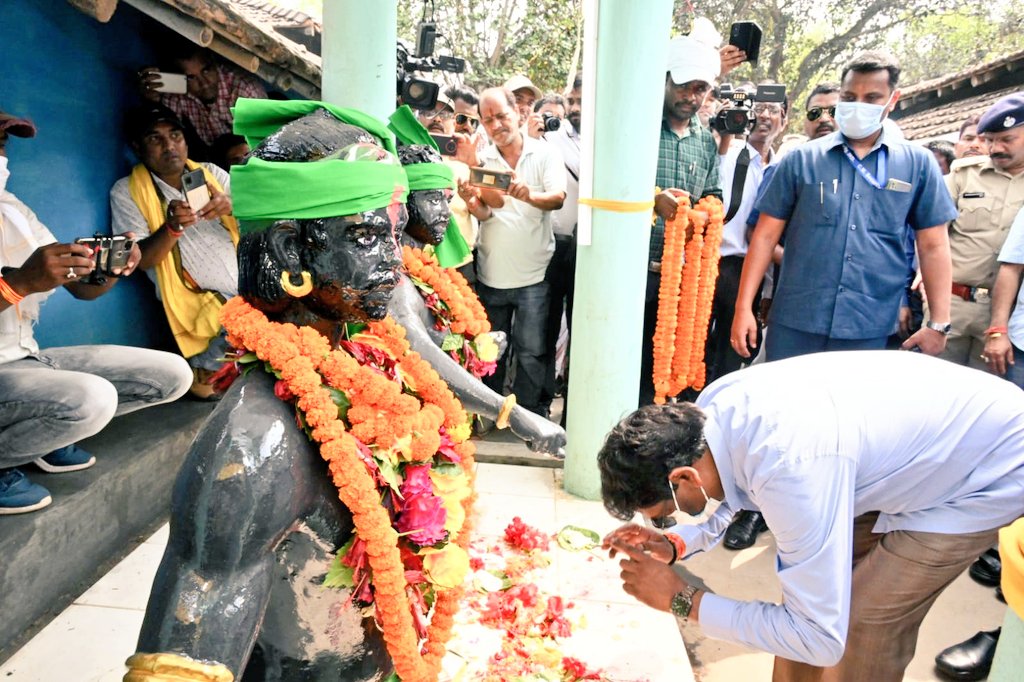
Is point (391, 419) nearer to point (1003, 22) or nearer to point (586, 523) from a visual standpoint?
point (586, 523)

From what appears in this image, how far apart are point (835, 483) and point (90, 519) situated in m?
2.98

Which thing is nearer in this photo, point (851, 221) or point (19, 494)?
point (19, 494)

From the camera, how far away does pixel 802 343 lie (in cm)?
398

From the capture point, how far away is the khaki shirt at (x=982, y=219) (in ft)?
14.1

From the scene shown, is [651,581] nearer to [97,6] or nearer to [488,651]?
[488,651]

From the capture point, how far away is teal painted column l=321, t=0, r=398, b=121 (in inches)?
95.3

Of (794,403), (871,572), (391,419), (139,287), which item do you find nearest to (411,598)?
(391,419)

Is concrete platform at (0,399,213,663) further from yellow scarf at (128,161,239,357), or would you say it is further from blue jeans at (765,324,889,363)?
blue jeans at (765,324,889,363)

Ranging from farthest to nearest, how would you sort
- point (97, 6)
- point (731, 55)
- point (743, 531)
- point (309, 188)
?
point (731, 55) < point (743, 531) < point (97, 6) < point (309, 188)

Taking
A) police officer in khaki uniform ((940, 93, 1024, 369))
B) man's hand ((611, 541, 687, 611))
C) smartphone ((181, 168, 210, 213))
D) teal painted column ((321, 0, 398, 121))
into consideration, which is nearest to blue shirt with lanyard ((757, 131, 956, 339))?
police officer in khaki uniform ((940, 93, 1024, 369))

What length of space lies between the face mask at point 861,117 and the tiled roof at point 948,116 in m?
7.20

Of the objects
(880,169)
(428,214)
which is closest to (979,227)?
(880,169)

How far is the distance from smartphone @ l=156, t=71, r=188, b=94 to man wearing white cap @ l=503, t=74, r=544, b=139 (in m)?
2.71

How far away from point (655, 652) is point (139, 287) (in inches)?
146
